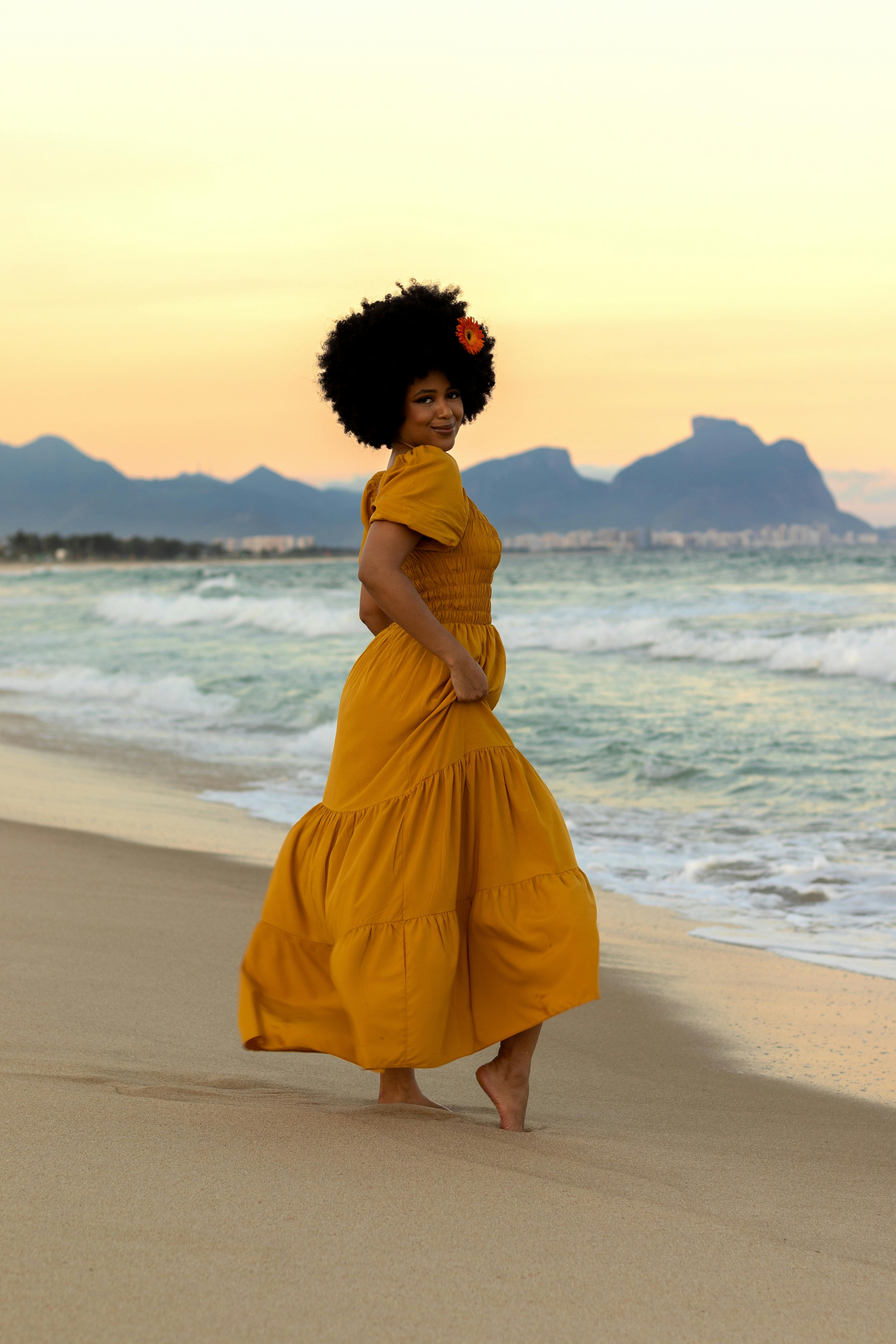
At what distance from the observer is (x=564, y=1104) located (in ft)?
9.64

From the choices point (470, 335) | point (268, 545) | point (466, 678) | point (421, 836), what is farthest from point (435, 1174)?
point (268, 545)

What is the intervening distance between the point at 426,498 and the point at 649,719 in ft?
29.4

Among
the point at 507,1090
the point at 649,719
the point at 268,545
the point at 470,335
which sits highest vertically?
the point at 268,545

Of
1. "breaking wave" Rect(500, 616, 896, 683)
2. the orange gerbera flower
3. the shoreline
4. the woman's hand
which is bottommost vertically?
the shoreline

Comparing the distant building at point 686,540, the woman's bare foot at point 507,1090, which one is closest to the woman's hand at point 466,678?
the woman's bare foot at point 507,1090

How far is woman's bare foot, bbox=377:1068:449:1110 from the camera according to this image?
2.62 m

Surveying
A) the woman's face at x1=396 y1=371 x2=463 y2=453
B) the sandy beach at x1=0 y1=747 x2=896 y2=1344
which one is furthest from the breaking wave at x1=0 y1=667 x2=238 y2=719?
the woman's face at x1=396 y1=371 x2=463 y2=453

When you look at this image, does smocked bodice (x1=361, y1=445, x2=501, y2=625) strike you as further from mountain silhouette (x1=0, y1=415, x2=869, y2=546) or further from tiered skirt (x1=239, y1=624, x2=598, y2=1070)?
mountain silhouette (x1=0, y1=415, x2=869, y2=546)

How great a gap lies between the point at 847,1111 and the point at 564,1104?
2.34 ft

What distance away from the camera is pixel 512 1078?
8.34ft

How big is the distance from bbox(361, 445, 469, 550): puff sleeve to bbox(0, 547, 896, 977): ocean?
280 centimetres

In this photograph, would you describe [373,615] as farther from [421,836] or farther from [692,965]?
[692,965]

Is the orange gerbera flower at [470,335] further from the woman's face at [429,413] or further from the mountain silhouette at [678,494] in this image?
the mountain silhouette at [678,494]

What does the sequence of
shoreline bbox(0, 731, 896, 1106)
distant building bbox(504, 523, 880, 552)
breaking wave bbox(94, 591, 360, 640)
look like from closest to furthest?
shoreline bbox(0, 731, 896, 1106), breaking wave bbox(94, 591, 360, 640), distant building bbox(504, 523, 880, 552)
